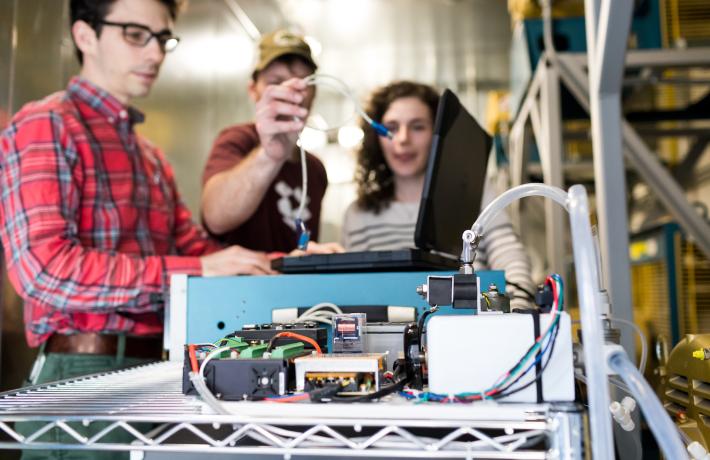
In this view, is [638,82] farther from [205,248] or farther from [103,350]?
[103,350]

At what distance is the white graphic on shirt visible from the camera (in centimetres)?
182

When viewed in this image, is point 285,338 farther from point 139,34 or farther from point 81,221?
point 139,34

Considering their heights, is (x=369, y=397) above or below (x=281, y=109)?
below

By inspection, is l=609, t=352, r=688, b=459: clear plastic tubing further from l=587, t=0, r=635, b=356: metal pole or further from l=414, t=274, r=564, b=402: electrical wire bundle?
l=587, t=0, r=635, b=356: metal pole

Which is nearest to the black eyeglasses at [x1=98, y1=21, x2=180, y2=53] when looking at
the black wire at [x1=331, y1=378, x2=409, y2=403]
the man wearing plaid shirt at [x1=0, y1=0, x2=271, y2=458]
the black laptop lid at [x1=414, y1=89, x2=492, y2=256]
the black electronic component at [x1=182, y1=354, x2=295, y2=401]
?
the man wearing plaid shirt at [x1=0, y1=0, x2=271, y2=458]

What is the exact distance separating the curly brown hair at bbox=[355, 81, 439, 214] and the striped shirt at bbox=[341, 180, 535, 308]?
0.03 m

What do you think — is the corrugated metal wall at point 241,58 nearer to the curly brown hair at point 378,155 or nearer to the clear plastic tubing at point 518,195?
the curly brown hair at point 378,155

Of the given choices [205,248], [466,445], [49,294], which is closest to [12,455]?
[49,294]

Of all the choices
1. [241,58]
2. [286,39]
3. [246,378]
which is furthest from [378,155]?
[241,58]

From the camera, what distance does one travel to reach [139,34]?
142 cm

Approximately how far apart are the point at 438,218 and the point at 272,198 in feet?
3.00

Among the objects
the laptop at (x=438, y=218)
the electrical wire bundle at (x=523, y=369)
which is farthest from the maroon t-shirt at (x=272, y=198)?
the electrical wire bundle at (x=523, y=369)

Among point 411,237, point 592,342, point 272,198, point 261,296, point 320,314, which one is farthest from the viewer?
point 272,198

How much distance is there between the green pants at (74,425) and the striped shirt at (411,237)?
0.64 meters
